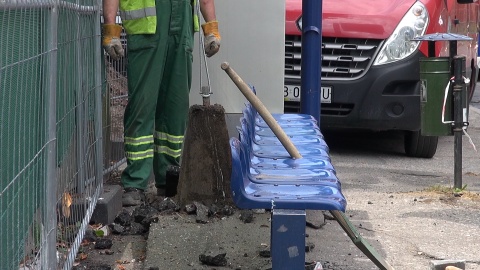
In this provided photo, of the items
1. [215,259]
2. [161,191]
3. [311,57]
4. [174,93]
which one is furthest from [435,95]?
[215,259]

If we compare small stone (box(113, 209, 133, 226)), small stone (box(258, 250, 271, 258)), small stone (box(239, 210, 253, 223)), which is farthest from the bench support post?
small stone (box(113, 209, 133, 226))

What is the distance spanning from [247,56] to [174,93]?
1.08 m

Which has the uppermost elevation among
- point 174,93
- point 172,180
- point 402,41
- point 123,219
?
point 402,41

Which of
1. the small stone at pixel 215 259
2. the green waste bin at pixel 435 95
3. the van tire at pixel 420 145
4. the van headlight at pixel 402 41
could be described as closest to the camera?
the small stone at pixel 215 259

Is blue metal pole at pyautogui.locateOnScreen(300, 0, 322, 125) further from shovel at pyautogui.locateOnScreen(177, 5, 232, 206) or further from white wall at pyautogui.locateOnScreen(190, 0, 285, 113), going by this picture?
white wall at pyautogui.locateOnScreen(190, 0, 285, 113)

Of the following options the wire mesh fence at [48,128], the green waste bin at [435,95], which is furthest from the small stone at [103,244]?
the green waste bin at [435,95]

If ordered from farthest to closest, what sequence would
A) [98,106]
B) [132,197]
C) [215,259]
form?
[132,197], [98,106], [215,259]

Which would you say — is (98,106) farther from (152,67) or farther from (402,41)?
(402,41)

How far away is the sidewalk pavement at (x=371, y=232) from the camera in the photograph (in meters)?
5.23

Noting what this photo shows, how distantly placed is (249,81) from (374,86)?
190 cm

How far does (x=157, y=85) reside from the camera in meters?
6.32

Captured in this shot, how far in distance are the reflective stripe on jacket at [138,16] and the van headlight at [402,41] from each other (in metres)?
3.32

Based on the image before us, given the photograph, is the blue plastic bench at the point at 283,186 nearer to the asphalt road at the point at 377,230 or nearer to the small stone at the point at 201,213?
the asphalt road at the point at 377,230

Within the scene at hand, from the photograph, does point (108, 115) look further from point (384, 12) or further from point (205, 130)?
point (384, 12)
